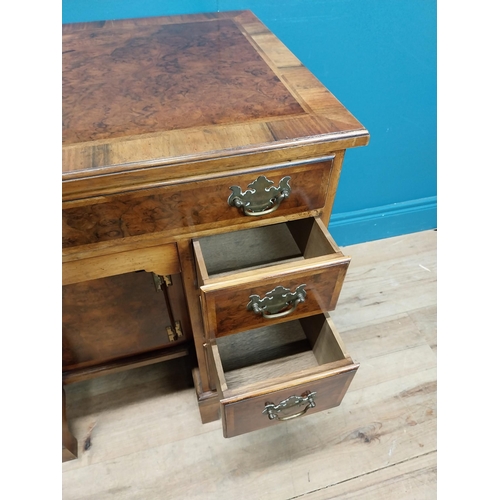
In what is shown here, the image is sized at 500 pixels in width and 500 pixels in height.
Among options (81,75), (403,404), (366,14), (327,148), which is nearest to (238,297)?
(327,148)

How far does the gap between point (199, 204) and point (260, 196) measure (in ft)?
0.32

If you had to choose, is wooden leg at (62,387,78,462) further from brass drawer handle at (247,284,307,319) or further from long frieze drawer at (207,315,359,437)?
brass drawer handle at (247,284,307,319)

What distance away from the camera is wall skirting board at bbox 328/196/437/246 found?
1512mm

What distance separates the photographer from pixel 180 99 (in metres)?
0.63

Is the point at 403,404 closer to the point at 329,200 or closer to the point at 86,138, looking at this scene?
the point at 329,200

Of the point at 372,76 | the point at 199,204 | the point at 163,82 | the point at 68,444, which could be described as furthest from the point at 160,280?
the point at 372,76

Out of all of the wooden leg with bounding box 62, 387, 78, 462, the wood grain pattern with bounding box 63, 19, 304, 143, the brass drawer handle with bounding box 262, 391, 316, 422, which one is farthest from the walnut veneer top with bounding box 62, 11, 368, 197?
the wooden leg with bounding box 62, 387, 78, 462

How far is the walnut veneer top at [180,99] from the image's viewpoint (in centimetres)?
54

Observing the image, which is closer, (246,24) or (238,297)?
(238,297)

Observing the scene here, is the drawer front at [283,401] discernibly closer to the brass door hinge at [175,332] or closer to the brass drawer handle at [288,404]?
the brass drawer handle at [288,404]

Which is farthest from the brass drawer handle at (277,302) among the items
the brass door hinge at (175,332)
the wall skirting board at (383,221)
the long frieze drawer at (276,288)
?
the wall skirting board at (383,221)

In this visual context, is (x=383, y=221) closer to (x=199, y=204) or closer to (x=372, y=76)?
(x=372, y=76)

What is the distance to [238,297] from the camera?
2.00 ft

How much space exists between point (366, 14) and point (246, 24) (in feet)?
1.22
